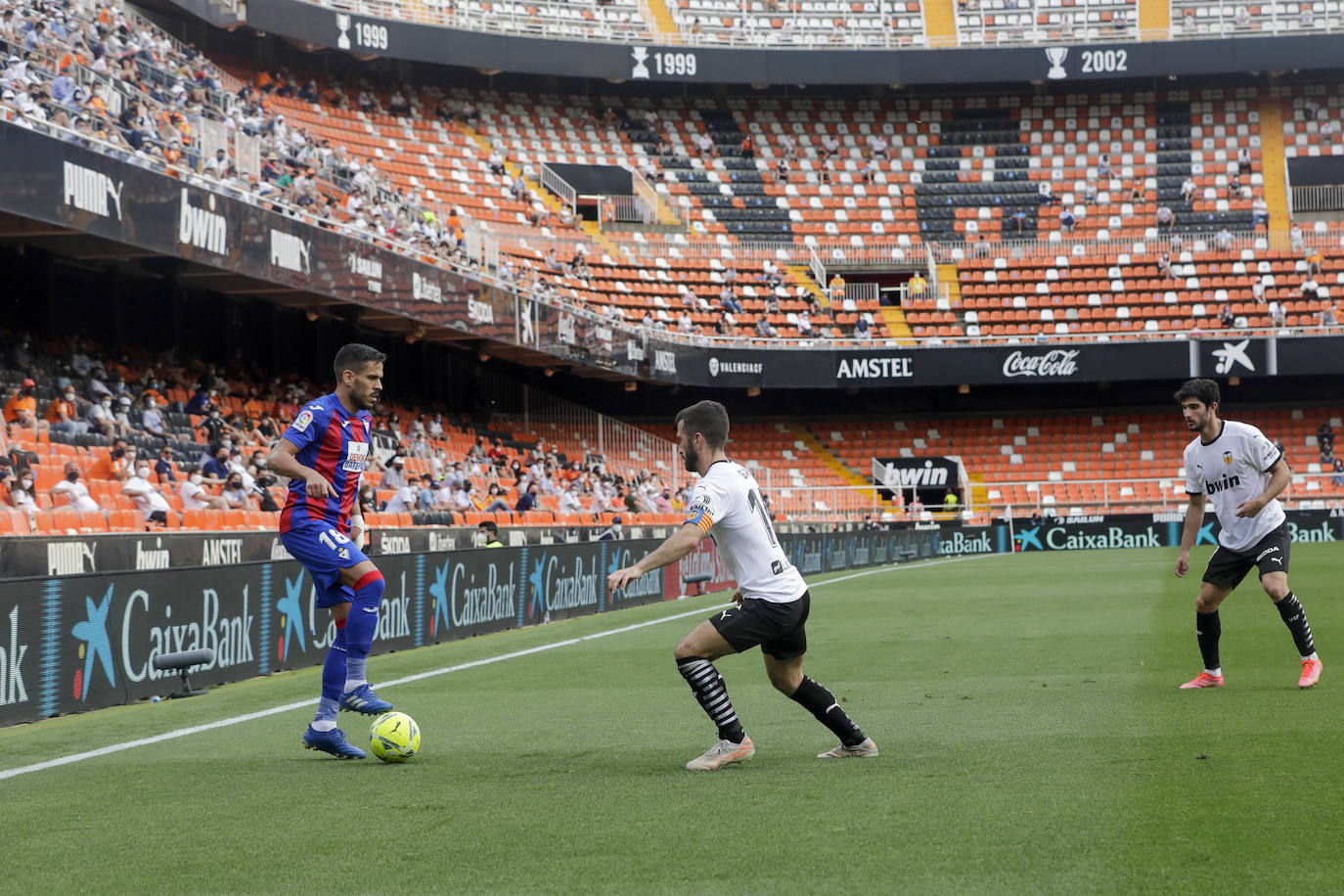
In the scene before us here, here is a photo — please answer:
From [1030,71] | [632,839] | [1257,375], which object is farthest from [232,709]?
[1030,71]

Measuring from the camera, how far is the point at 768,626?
678cm

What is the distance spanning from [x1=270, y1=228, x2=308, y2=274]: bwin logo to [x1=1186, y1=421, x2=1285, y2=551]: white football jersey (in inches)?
716

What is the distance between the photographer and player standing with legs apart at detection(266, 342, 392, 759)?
765 cm

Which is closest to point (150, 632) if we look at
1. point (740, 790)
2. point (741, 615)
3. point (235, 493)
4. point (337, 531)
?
point (337, 531)

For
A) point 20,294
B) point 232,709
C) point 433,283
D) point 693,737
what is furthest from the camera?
point 433,283

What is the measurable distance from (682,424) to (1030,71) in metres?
48.4

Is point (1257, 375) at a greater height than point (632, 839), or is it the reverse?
point (1257, 375)

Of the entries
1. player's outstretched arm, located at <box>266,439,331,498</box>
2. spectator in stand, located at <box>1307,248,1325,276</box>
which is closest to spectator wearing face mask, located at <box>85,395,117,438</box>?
player's outstretched arm, located at <box>266,439,331,498</box>

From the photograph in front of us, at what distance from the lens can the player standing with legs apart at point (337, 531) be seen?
301 inches

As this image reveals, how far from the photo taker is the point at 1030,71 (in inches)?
2019

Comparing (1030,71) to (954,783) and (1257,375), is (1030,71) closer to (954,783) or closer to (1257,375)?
(1257,375)

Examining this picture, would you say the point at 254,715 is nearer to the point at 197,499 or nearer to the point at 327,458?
the point at 327,458

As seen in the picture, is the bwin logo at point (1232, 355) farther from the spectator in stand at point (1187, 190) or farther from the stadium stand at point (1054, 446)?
the spectator in stand at point (1187, 190)

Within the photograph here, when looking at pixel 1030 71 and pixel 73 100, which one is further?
pixel 1030 71
